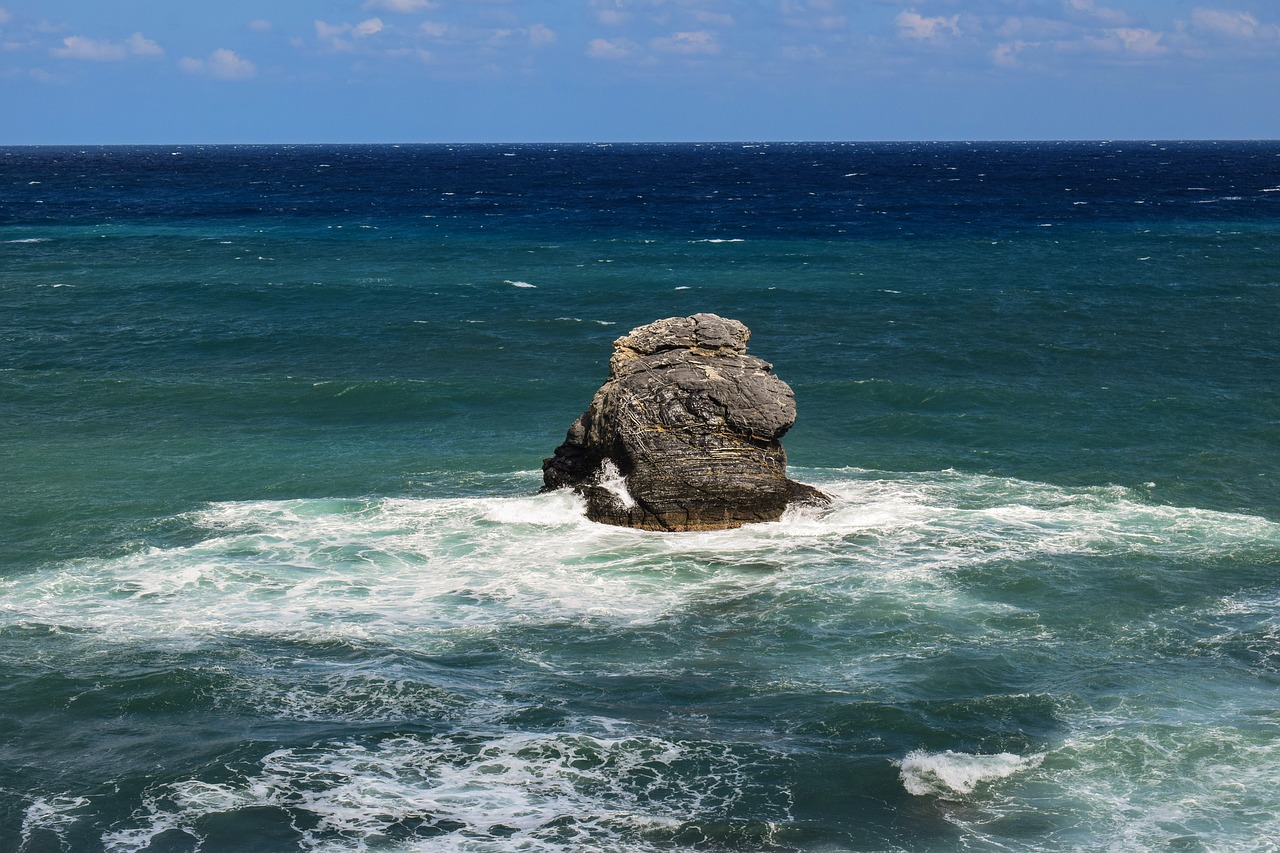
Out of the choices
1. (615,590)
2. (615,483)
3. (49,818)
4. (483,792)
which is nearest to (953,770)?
(483,792)

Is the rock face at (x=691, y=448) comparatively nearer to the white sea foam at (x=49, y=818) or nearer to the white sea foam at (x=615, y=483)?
the white sea foam at (x=615, y=483)

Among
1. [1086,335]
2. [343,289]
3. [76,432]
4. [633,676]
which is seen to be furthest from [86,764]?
[343,289]

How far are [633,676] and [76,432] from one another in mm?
23082

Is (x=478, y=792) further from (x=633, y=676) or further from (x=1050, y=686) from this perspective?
(x=1050, y=686)

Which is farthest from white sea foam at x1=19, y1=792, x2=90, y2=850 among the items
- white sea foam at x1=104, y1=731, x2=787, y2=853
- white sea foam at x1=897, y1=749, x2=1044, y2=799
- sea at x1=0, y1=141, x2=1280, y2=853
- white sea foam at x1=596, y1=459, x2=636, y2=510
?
white sea foam at x1=596, y1=459, x2=636, y2=510

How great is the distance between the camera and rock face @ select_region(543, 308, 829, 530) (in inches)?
1056

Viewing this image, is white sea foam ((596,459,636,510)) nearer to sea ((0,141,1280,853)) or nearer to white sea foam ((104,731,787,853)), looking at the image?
sea ((0,141,1280,853))

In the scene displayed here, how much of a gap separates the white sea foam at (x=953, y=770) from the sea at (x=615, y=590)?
0.06 metres

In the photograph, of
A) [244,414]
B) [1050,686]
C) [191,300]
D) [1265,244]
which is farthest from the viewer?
[1265,244]

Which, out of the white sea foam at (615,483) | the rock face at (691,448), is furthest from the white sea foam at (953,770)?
the white sea foam at (615,483)

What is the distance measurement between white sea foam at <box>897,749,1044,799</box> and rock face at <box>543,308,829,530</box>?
9922 mm

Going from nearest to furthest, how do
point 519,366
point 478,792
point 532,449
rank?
point 478,792
point 532,449
point 519,366

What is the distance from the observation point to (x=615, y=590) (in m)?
23.8

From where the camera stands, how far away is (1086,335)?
49656 mm
